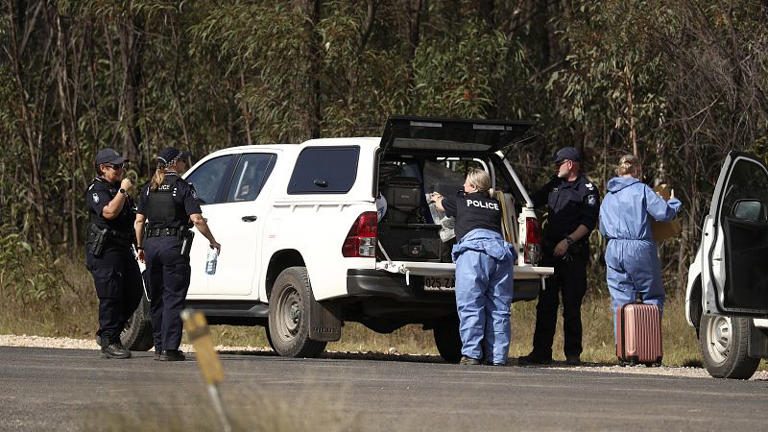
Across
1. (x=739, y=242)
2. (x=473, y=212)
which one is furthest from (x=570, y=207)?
(x=739, y=242)

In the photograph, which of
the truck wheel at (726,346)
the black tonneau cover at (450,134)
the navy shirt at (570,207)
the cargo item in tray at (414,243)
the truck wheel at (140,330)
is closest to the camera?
the truck wheel at (726,346)

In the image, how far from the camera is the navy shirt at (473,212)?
1420 centimetres

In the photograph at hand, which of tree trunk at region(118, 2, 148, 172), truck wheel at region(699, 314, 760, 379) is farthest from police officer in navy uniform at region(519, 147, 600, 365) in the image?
tree trunk at region(118, 2, 148, 172)

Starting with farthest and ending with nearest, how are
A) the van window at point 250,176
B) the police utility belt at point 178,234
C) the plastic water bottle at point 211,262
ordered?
the plastic water bottle at point 211,262
the van window at point 250,176
the police utility belt at point 178,234

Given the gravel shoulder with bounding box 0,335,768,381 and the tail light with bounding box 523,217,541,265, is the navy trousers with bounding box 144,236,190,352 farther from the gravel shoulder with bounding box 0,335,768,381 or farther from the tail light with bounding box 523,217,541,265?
the tail light with bounding box 523,217,541,265

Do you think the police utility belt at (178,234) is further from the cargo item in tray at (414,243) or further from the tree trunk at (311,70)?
the tree trunk at (311,70)

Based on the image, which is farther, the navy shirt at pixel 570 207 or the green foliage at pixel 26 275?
the green foliage at pixel 26 275

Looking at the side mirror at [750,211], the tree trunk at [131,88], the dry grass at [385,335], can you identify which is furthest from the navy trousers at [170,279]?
the tree trunk at [131,88]

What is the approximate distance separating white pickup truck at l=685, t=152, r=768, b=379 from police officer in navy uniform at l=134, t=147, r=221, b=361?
3.86 m

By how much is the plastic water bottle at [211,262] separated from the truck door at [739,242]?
471 cm

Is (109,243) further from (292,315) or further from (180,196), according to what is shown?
(292,315)

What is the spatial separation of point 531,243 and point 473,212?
89cm

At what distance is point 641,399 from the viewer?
399 inches

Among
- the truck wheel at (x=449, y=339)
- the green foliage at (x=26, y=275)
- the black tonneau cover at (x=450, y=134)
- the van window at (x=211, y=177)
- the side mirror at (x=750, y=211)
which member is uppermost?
the black tonneau cover at (x=450, y=134)
